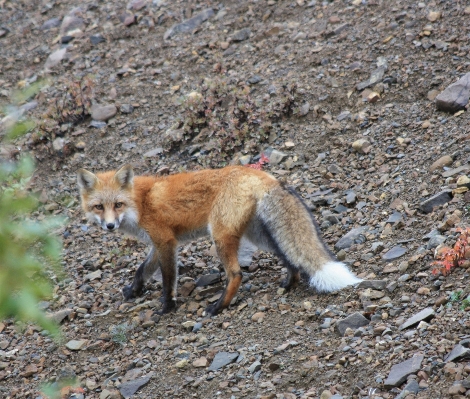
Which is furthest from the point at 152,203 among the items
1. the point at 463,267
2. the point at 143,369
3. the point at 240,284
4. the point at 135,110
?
the point at 135,110

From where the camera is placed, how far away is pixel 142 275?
648 centimetres

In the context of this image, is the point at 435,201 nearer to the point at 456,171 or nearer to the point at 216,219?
the point at 456,171

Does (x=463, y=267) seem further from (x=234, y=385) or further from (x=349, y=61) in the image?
(x=349, y=61)

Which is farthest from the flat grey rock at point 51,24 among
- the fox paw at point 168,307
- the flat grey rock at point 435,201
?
the flat grey rock at point 435,201

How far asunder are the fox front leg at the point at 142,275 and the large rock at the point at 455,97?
3870mm

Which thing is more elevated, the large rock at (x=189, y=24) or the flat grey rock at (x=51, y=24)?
the flat grey rock at (x=51, y=24)

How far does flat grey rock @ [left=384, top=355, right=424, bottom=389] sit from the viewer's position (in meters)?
3.87

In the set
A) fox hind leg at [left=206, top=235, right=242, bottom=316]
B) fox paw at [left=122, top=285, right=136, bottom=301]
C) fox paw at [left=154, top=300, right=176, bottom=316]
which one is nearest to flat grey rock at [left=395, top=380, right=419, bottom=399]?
fox hind leg at [left=206, top=235, right=242, bottom=316]

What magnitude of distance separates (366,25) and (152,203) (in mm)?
4990

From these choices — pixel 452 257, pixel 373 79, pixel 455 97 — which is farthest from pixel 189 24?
pixel 452 257

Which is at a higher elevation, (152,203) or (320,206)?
(152,203)

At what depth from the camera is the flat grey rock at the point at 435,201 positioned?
236 inches

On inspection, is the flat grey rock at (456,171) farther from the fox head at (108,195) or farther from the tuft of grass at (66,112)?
the tuft of grass at (66,112)

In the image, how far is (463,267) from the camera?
16.0ft
